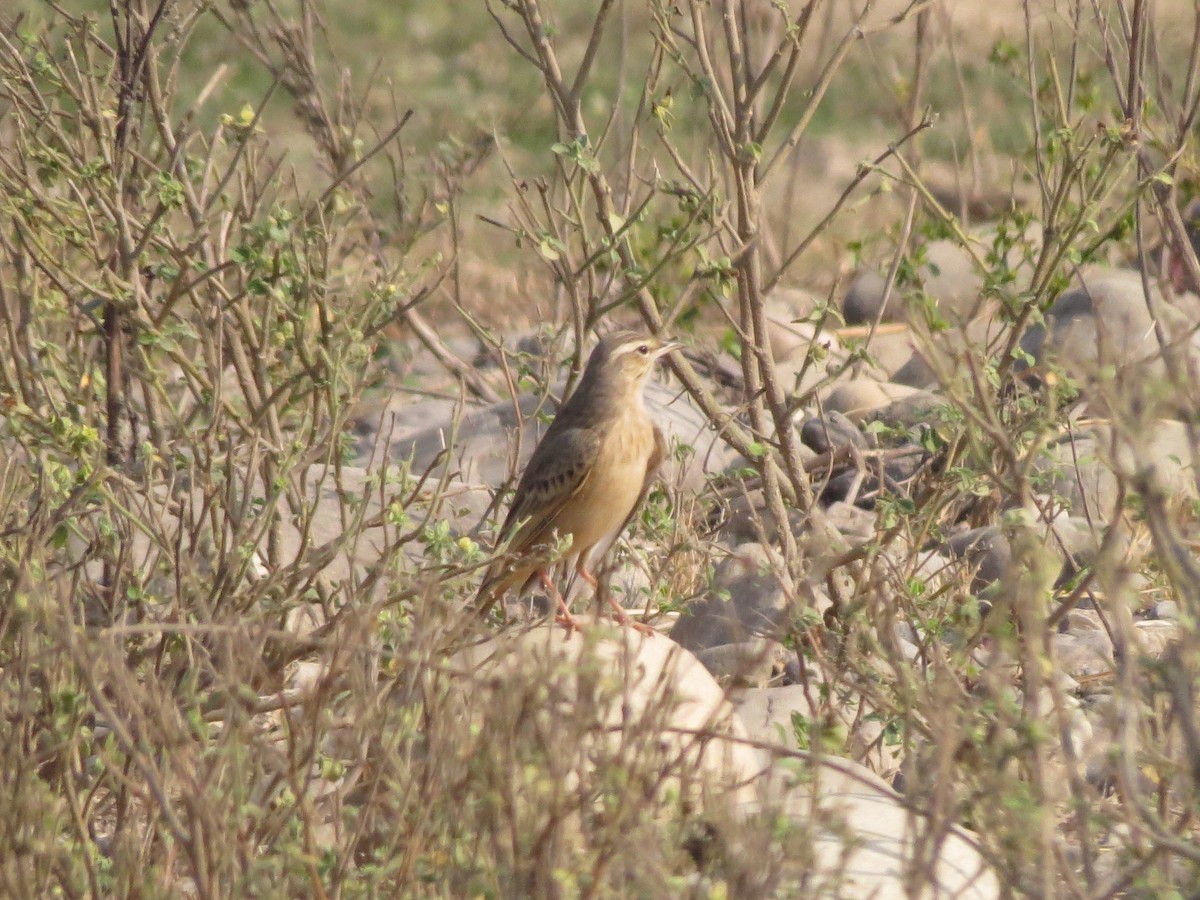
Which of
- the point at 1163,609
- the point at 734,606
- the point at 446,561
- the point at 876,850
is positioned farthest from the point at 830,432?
the point at 876,850

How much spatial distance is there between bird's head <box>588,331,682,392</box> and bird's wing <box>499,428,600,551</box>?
21 centimetres

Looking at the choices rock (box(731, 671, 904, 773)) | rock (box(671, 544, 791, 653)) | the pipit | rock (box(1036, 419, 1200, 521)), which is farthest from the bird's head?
rock (box(1036, 419, 1200, 521))

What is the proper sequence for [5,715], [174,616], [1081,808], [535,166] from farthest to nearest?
1. [535,166]
2. [174,616]
3. [5,715]
4. [1081,808]

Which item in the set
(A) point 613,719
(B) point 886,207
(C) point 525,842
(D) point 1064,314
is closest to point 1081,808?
(C) point 525,842

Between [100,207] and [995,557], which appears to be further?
[995,557]

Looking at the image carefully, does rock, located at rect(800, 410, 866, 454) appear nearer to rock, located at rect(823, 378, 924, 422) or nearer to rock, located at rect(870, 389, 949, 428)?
rock, located at rect(870, 389, 949, 428)

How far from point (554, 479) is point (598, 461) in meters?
0.17

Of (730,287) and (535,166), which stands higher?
(535,166)

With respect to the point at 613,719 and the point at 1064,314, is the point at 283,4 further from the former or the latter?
the point at 613,719

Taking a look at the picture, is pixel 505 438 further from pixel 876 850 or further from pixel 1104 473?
pixel 876 850

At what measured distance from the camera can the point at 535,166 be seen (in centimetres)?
1504

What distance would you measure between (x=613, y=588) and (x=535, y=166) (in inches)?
343

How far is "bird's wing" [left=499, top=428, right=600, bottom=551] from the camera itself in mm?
6246

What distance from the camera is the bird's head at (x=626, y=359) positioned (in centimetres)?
628
